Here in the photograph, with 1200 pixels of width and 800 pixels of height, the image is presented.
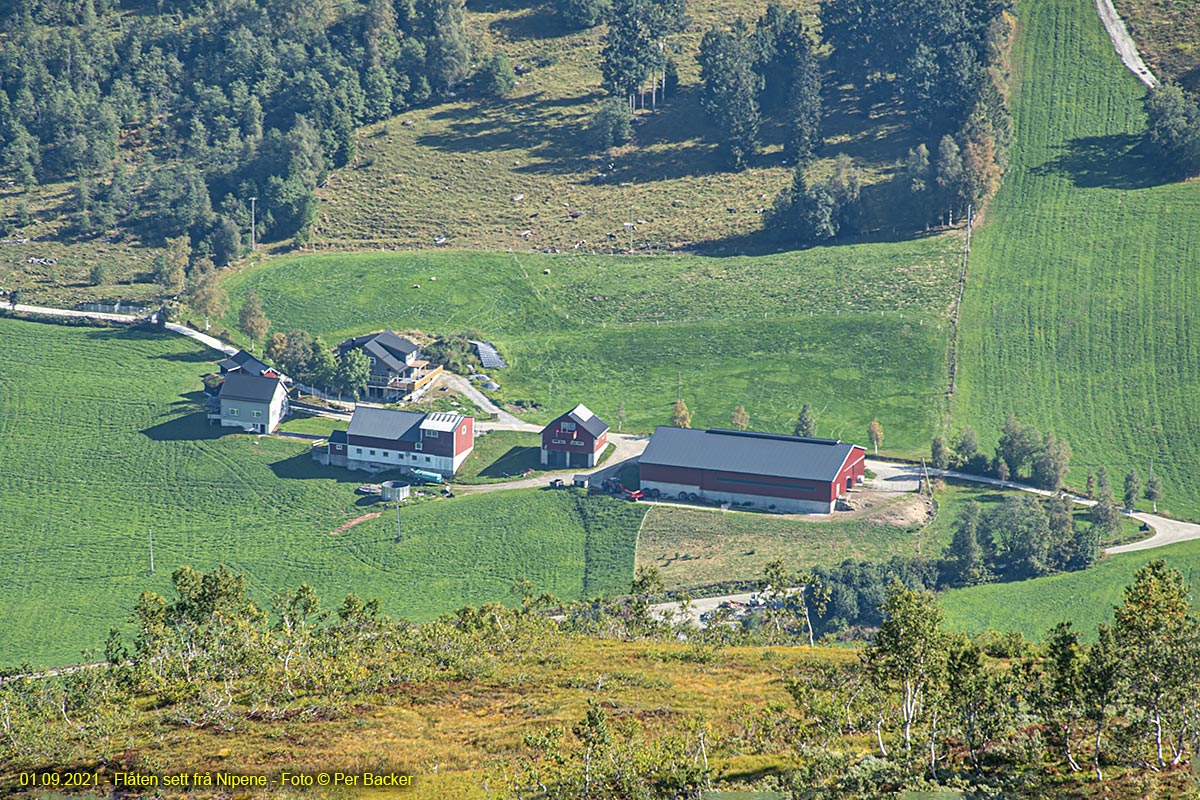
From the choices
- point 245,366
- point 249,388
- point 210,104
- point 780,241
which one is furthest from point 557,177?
point 249,388

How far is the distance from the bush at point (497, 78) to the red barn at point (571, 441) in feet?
266

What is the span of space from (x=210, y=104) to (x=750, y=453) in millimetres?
100729

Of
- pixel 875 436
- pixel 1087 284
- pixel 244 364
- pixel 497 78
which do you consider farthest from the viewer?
pixel 497 78

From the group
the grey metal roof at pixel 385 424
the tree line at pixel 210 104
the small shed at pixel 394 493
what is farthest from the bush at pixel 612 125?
the small shed at pixel 394 493

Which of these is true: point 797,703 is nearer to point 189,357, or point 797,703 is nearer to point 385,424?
point 385,424

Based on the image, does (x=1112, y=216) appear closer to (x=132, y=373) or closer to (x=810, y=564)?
(x=810, y=564)

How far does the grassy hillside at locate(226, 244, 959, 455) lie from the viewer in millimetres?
140000

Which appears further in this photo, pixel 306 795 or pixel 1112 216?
pixel 1112 216

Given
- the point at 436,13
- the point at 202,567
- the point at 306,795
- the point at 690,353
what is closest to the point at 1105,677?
the point at 306,795

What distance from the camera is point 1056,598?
106 meters

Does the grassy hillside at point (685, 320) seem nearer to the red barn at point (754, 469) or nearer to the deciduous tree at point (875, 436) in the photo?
the deciduous tree at point (875, 436)

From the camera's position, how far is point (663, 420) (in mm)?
137500

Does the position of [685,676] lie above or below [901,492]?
above

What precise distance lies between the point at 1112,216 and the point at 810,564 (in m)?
74.6
